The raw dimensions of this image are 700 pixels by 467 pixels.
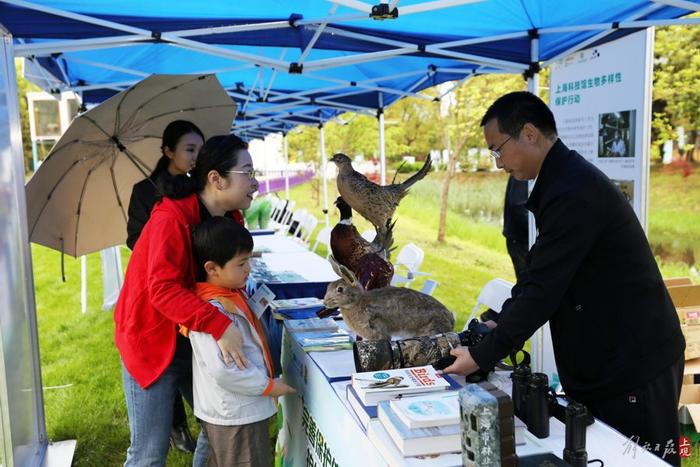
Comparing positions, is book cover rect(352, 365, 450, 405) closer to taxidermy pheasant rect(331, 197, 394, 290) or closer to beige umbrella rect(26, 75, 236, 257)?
taxidermy pheasant rect(331, 197, 394, 290)

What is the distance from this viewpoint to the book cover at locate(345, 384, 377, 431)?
1432 mm

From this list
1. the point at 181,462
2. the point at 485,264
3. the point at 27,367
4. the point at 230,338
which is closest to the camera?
the point at 230,338

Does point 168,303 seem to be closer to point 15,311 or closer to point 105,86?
point 15,311

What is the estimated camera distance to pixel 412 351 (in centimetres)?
173

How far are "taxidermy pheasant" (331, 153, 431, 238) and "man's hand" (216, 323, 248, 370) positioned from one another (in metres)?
0.81

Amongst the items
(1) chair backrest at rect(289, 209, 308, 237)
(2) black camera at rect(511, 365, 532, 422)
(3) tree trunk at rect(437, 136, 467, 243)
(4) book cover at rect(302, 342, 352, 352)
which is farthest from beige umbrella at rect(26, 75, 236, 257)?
(3) tree trunk at rect(437, 136, 467, 243)

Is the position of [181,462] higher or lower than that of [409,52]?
lower

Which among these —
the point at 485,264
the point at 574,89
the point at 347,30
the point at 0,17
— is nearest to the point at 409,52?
the point at 347,30

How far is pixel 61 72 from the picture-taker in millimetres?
5309

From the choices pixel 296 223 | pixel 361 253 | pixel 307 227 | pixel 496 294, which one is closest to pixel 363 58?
pixel 496 294

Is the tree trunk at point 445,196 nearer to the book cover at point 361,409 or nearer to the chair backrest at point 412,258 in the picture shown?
the chair backrest at point 412,258

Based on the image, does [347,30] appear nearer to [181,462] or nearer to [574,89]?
Result: [574,89]

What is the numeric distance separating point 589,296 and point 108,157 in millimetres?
2736

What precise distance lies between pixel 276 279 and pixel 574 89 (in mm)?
2382
